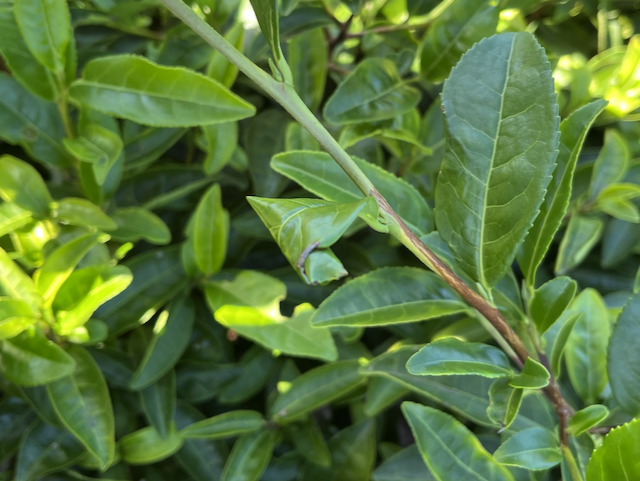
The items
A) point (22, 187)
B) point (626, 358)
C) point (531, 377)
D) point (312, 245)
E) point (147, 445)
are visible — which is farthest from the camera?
point (147, 445)

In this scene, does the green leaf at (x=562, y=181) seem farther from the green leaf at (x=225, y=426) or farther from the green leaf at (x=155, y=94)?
the green leaf at (x=225, y=426)

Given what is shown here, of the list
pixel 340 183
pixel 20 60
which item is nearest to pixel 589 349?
pixel 340 183

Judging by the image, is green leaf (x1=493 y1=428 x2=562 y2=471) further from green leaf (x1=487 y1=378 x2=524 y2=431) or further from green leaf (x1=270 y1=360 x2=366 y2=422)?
green leaf (x1=270 y1=360 x2=366 y2=422)

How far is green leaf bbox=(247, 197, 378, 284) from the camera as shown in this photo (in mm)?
351

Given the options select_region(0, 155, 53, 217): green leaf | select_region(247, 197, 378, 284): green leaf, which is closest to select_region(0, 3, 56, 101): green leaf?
select_region(0, 155, 53, 217): green leaf

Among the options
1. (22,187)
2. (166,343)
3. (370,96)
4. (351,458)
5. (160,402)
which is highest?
(370,96)

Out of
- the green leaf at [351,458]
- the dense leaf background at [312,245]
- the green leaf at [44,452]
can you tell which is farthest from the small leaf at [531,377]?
the green leaf at [44,452]

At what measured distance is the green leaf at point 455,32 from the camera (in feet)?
2.31

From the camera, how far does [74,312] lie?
64 cm

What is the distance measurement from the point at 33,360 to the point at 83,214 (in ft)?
0.68

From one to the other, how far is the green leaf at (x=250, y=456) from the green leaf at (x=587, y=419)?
1.52 feet

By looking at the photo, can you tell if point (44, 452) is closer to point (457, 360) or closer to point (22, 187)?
point (22, 187)

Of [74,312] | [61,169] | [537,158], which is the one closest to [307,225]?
[537,158]

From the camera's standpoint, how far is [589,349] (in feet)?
2.32
